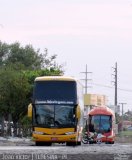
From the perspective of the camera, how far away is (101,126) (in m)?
58.0

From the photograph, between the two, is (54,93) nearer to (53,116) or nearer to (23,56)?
(53,116)

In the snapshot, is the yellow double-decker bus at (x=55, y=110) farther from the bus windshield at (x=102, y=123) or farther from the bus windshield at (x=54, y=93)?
the bus windshield at (x=102, y=123)

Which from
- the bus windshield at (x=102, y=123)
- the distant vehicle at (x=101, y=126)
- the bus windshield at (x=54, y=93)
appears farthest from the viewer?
the bus windshield at (x=102, y=123)

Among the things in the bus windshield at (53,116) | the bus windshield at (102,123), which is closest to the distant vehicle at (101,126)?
the bus windshield at (102,123)

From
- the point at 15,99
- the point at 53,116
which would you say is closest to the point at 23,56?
the point at 15,99

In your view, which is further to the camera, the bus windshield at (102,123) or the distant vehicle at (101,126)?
the bus windshield at (102,123)

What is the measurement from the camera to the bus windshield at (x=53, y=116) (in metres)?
39.9

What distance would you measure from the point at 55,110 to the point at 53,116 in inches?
14.9

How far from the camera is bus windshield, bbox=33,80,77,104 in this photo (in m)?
39.3

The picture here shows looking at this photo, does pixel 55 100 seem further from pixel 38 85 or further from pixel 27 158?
pixel 27 158

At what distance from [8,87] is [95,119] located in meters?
9.80

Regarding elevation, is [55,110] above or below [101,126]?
above

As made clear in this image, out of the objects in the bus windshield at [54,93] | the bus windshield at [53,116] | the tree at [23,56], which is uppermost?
the tree at [23,56]

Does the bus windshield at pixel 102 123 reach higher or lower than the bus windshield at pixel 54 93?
lower
